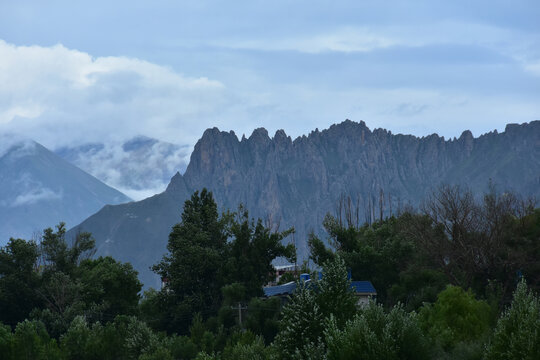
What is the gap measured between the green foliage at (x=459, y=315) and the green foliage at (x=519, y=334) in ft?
75.5

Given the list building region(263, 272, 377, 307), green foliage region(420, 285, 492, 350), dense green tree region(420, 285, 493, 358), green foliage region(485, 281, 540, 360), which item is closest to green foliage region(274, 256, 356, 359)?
dense green tree region(420, 285, 493, 358)

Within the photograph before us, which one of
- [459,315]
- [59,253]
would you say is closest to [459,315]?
[459,315]

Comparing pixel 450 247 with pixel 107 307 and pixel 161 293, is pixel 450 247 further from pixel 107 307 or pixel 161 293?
pixel 107 307

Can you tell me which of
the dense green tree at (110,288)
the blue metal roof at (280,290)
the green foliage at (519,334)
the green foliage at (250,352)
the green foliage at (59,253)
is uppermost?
the green foliage at (59,253)

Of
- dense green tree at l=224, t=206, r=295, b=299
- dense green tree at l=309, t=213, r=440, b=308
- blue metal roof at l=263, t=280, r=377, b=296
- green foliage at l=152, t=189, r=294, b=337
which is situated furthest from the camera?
green foliage at l=152, t=189, r=294, b=337

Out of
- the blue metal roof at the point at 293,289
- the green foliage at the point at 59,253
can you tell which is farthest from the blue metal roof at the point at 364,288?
the green foliage at the point at 59,253

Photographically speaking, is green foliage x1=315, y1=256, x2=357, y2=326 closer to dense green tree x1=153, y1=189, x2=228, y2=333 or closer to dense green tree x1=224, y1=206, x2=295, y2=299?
dense green tree x1=224, y1=206, x2=295, y2=299

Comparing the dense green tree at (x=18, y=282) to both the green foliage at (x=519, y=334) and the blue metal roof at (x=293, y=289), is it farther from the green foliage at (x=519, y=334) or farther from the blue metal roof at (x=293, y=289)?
the green foliage at (x=519, y=334)

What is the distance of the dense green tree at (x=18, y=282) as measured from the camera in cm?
9269

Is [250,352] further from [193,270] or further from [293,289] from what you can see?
[193,270]

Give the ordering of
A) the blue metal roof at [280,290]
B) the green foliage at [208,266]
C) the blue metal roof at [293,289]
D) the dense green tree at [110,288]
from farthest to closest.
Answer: the dense green tree at [110,288] → the green foliage at [208,266] → the blue metal roof at [280,290] → the blue metal roof at [293,289]

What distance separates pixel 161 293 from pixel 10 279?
60.8 ft

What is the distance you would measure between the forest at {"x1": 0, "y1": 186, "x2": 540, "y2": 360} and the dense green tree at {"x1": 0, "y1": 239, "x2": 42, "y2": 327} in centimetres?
12

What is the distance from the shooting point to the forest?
247ft
